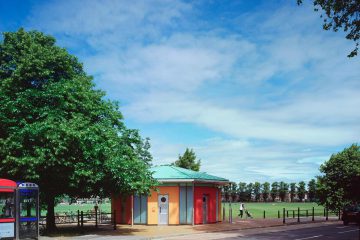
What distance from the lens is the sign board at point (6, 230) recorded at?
61.9 ft

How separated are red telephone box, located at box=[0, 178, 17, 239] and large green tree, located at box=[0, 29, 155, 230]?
5.55 feet

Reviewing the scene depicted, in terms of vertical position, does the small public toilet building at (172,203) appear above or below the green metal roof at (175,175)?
below

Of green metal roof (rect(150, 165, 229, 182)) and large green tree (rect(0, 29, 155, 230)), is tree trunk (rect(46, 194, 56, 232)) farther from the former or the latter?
green metal roof (rect(150, 165, 229, 182))

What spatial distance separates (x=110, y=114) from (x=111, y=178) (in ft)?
15.4

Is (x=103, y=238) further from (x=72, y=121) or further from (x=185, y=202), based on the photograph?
(x=185, y=202)

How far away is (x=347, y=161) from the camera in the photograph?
42.1 metres

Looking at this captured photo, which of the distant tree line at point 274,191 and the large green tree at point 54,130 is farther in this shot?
the distant tree line at point 274,191

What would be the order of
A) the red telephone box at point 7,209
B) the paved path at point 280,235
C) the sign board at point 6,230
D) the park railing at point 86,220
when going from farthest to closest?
the park railing at point 86,220 → the paved path at point 280,235 → the red telephone box at point 7,209 → the sign board at point 6,230

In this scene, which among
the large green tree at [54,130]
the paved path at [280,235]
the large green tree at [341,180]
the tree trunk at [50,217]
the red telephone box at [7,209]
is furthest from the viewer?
the large green tree at [341,180]

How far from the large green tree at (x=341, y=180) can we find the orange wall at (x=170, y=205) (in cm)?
1865

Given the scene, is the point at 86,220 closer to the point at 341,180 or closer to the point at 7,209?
the point at 7,209

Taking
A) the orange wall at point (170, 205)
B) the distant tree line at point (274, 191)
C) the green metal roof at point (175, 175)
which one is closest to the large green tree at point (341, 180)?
the green metal roof at point (175, 175)

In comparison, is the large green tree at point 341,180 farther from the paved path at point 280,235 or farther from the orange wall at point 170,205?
the orange wall at point 170,205

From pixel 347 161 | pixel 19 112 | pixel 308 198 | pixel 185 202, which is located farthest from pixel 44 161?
pixel 308 198
